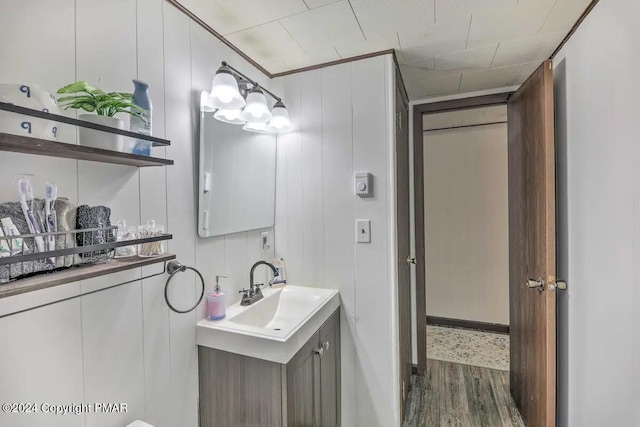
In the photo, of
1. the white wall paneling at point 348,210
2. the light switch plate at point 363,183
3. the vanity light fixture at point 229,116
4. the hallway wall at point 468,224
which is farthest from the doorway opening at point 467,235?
the vanity light fixture at point 229,116

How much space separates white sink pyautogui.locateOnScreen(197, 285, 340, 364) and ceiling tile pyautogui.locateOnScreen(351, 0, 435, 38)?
1.44 meters

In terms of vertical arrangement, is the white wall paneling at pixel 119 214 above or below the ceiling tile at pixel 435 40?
below

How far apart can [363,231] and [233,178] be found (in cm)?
81

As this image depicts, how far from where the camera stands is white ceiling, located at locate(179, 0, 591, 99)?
1318mm

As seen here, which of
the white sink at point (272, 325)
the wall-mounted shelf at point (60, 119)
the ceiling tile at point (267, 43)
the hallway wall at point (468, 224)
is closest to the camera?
the wall-mounted shelf at point (60, 119)

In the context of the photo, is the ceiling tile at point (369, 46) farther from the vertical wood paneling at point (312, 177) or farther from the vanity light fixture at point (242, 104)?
the vanity light fixture at point (242, 104)

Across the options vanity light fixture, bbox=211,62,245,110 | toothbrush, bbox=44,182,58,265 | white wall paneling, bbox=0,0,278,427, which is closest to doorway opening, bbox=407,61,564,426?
vanity light fixture, bbox=211,62,245,110

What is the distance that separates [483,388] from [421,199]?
157cm

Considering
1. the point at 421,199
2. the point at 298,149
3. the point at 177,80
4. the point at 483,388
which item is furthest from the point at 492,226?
the point at 177,80

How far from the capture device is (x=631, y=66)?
1058 mm

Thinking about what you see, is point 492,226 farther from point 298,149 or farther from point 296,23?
point 296,23

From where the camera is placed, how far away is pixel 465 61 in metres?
1.86

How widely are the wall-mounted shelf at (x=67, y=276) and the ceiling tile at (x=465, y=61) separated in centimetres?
194

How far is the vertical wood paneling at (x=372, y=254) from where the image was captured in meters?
1.72
